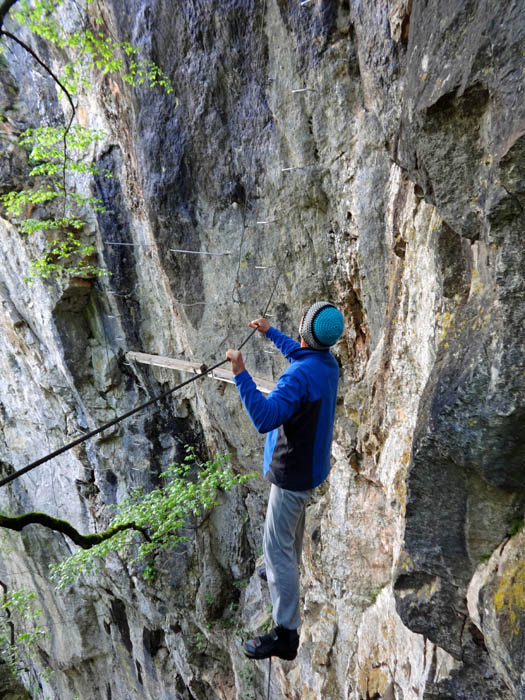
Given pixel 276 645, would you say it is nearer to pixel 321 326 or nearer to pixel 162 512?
pixel 321 326

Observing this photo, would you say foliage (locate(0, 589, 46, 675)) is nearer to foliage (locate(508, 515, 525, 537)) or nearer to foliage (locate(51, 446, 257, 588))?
foliage (locate(51, 446, 257, 588))

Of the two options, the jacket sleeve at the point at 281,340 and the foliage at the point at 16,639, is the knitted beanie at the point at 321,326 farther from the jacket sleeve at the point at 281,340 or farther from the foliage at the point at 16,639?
the foliage at the point at 16,639

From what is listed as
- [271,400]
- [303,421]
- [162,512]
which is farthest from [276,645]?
[162,512]

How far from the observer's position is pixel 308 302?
5363mm

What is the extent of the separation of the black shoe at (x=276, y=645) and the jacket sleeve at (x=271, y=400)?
188 centimetres

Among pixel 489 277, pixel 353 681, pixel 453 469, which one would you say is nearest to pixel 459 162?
pixel 489 277

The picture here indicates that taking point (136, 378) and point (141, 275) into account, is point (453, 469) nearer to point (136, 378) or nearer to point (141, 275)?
point (141, 275)

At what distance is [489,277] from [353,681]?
387 centimetres

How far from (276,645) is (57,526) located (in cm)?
332

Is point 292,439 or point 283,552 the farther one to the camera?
point 283,552

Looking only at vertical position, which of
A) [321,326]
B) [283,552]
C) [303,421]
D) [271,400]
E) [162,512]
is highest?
[321,326]

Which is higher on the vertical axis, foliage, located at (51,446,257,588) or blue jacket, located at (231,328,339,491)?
blue jacket, located at (231,328,339,491)

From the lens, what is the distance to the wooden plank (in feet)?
19.7

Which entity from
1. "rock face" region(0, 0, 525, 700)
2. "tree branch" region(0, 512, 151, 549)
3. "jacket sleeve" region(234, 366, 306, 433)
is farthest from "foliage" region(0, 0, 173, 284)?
"jacket sleeve" region(234, 366, 306, 433)
